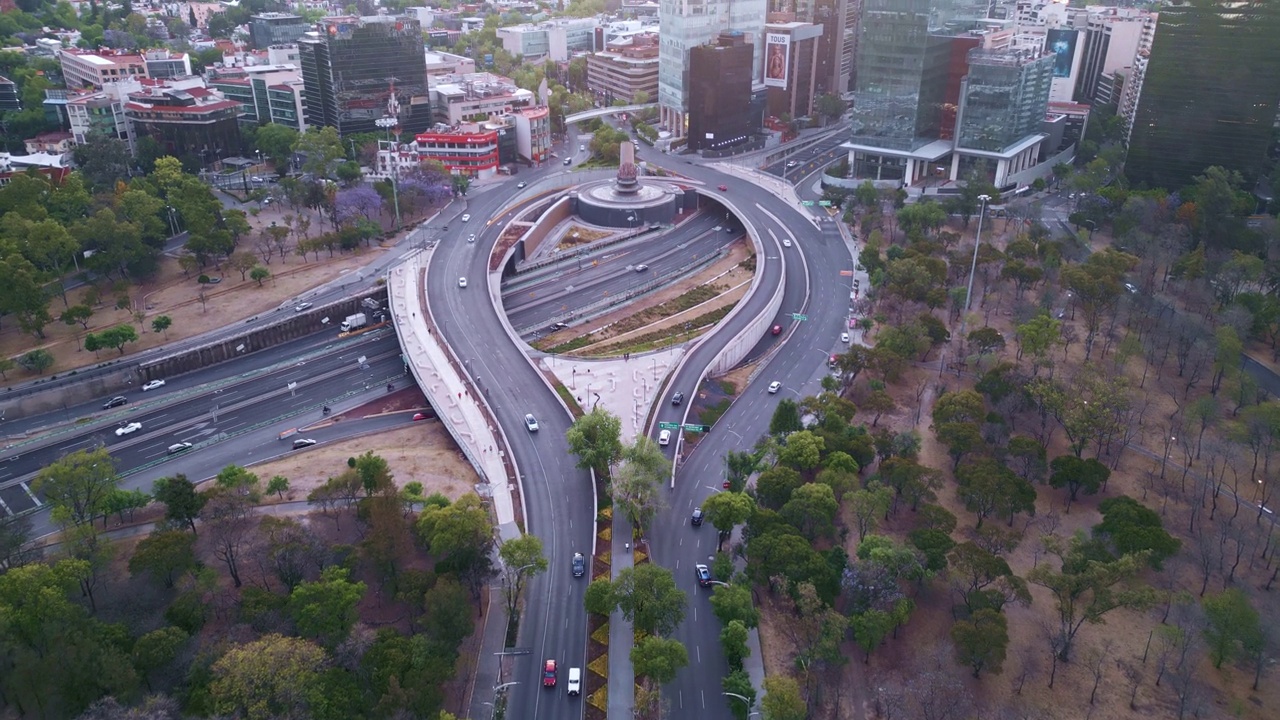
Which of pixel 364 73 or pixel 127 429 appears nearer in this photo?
pixel 127 429

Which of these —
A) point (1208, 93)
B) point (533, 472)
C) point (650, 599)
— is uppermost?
point (1208, 93)

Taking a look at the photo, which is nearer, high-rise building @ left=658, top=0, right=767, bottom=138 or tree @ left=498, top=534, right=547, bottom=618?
tree @ left=498, top=534, right=547, bottom=618

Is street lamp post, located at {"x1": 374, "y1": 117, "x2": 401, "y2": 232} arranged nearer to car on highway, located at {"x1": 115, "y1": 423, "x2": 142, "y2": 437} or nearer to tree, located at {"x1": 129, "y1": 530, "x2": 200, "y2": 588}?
car on highway, located at {"x1": 115, "y1": 423, "x2": 142, "y2": 437}

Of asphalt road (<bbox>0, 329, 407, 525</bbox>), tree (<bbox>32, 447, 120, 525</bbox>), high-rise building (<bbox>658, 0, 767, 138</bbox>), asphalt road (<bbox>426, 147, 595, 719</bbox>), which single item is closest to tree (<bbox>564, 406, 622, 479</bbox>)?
asphalt road (<bbox>426, 147, 595, 719</bbox>)

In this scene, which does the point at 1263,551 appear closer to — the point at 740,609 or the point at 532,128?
the point at 740,609

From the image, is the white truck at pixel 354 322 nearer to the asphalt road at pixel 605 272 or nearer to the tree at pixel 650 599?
the asphalt road at pixel 605 272

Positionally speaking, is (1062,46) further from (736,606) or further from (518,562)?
(518,562)

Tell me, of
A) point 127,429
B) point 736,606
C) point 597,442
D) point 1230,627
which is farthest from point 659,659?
point 127,429

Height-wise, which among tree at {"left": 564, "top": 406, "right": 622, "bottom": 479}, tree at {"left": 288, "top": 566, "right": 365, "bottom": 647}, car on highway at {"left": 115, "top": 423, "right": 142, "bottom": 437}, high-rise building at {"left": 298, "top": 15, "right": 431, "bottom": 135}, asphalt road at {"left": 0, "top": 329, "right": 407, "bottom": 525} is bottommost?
asphalt road at {"left": 0, "top": 329, "right": 407, "bottom": 525}

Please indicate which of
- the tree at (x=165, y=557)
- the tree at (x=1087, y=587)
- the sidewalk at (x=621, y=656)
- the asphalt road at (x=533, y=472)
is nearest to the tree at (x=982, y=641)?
the tree at (x=1087, y=587)
